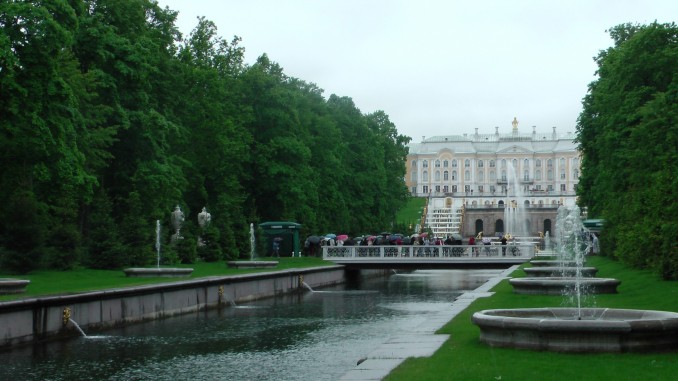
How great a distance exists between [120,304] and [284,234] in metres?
29.3

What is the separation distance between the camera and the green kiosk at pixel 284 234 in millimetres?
52384

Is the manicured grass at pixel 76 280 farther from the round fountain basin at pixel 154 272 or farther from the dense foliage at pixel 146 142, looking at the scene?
the dense foliage at pixel 146 142

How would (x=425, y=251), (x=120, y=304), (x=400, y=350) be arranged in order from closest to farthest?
(x=400, y=350), (x=120, y=304), (x=425, y=251)

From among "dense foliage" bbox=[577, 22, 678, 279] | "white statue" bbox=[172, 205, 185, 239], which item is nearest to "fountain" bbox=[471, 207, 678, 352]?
"dense foliage" bbox=[577, 22, 678, 279]

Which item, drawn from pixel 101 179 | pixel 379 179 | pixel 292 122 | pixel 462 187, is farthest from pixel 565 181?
pixel 101 179

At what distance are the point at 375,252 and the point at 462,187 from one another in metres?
127

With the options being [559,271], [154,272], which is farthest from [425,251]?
[154,272]

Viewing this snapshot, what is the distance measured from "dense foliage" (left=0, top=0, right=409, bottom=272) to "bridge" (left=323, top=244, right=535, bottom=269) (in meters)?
5.46

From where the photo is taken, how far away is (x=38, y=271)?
99.5 feet

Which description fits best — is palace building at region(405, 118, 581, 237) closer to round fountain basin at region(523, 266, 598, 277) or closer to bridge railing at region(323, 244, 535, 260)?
bridge railing at region(323, 244, 535, 260)

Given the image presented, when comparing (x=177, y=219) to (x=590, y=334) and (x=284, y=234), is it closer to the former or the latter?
(x=284, y=234)

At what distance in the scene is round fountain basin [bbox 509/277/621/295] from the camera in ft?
75.6

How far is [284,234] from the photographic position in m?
53.1

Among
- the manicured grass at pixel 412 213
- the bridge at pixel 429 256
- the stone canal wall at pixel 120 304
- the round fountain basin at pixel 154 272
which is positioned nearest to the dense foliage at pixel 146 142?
the round fountain basin at pixel 154 272
